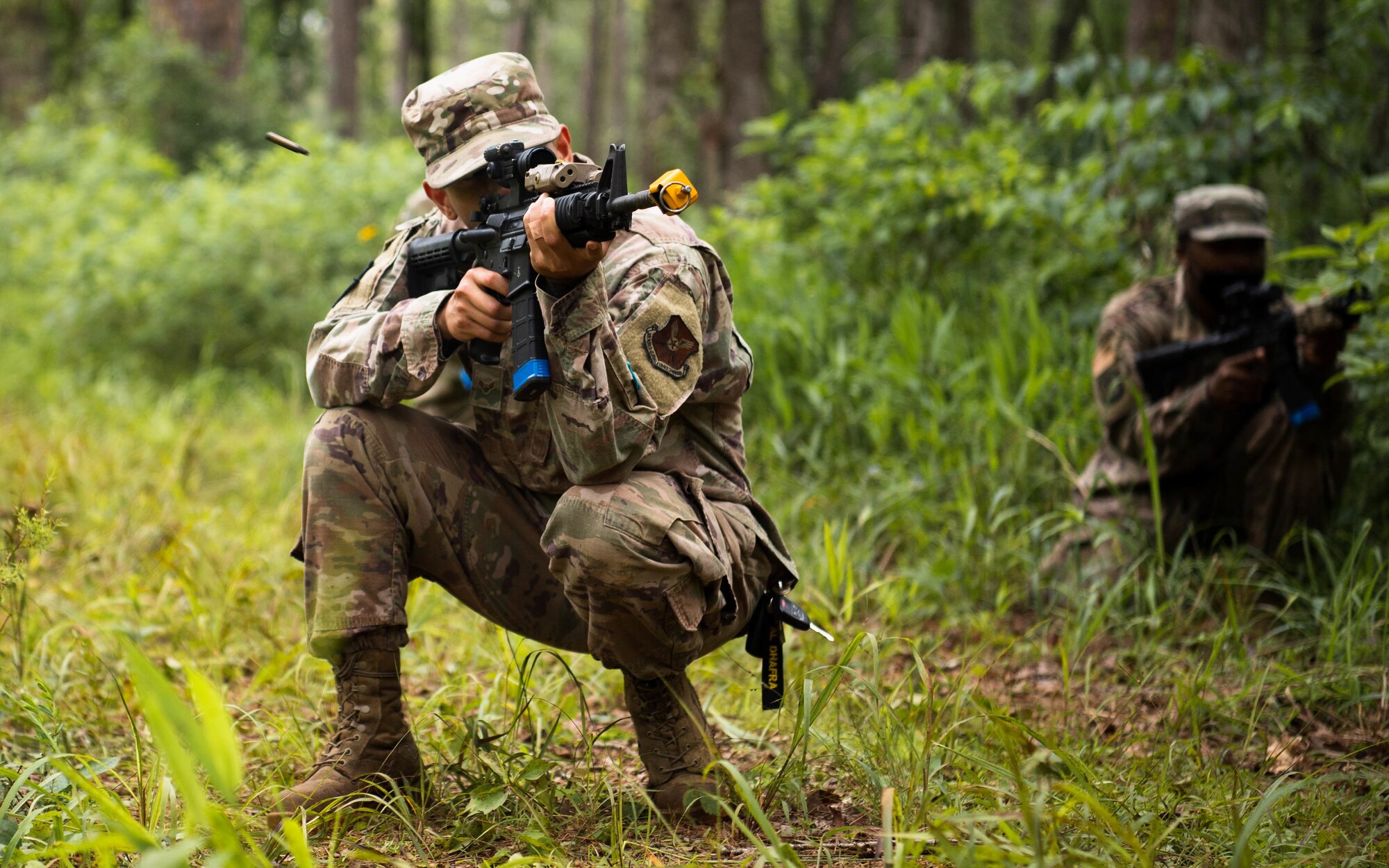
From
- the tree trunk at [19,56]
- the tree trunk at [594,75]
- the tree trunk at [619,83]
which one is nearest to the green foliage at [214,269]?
the tree trunk at [19,56]

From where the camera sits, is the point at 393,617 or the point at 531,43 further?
the point at 531,43

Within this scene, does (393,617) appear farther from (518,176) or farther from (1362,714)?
(1362,714)

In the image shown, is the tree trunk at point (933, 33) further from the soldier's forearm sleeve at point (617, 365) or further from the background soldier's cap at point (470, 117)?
the soldier's forearm sleeve at point (617, 365)

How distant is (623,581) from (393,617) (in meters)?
0.49

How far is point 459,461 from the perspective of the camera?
2.51 meters

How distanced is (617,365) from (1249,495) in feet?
9.10

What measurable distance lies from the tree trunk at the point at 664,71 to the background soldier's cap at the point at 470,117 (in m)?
8.23

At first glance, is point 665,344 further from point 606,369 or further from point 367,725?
point 367,725

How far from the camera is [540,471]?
250 cm

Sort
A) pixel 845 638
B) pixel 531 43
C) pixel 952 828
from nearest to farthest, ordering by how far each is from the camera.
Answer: pixel 952 828 < pixel 845 638 < pixel 531 43

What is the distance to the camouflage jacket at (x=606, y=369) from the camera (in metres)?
2.18

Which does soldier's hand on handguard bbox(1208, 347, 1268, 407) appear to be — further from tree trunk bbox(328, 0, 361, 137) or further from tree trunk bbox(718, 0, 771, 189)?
tree trunk bbox(328, 0, 361, 137)

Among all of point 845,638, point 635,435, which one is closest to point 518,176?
point 635,435

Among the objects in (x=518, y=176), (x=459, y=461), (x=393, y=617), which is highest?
(x=518, y=176)
